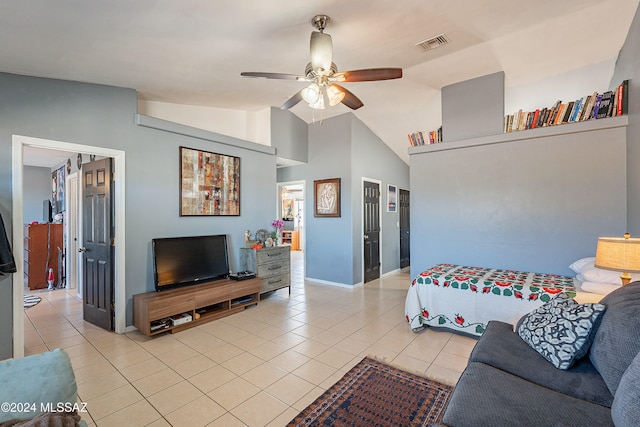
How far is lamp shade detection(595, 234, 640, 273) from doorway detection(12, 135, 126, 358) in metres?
4.44

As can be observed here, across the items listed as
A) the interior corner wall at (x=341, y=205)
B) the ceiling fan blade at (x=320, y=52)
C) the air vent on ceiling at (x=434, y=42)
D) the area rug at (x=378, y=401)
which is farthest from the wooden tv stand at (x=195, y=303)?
the air vent on ceiling at (x=434, y=42)

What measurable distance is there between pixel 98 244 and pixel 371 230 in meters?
4.36

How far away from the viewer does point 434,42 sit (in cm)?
288

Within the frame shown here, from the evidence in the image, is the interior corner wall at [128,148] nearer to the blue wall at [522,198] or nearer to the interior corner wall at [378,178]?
the interior corner wall at [378,178]

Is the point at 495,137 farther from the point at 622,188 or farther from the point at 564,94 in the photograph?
the point at 622,188

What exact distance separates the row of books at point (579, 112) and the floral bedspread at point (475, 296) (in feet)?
5.76

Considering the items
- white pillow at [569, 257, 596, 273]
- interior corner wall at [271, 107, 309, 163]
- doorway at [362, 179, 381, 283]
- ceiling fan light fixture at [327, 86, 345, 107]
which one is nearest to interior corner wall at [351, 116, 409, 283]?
doorway at [362, 179, 381, 283]

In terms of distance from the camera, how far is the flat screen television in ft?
11.2

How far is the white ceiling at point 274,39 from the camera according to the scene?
2.02 meters

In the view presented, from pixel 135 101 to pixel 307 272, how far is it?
401 cm

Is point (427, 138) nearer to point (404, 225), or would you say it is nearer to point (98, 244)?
point (404, 225)

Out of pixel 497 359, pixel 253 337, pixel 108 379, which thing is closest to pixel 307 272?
pixel 253 337

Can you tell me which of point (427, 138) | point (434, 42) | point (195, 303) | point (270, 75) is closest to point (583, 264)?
point (427, 138)

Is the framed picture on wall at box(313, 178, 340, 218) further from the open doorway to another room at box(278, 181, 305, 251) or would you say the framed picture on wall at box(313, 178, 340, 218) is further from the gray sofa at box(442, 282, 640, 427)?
the open doorway to another room at box(278, 181, 305, 251)
